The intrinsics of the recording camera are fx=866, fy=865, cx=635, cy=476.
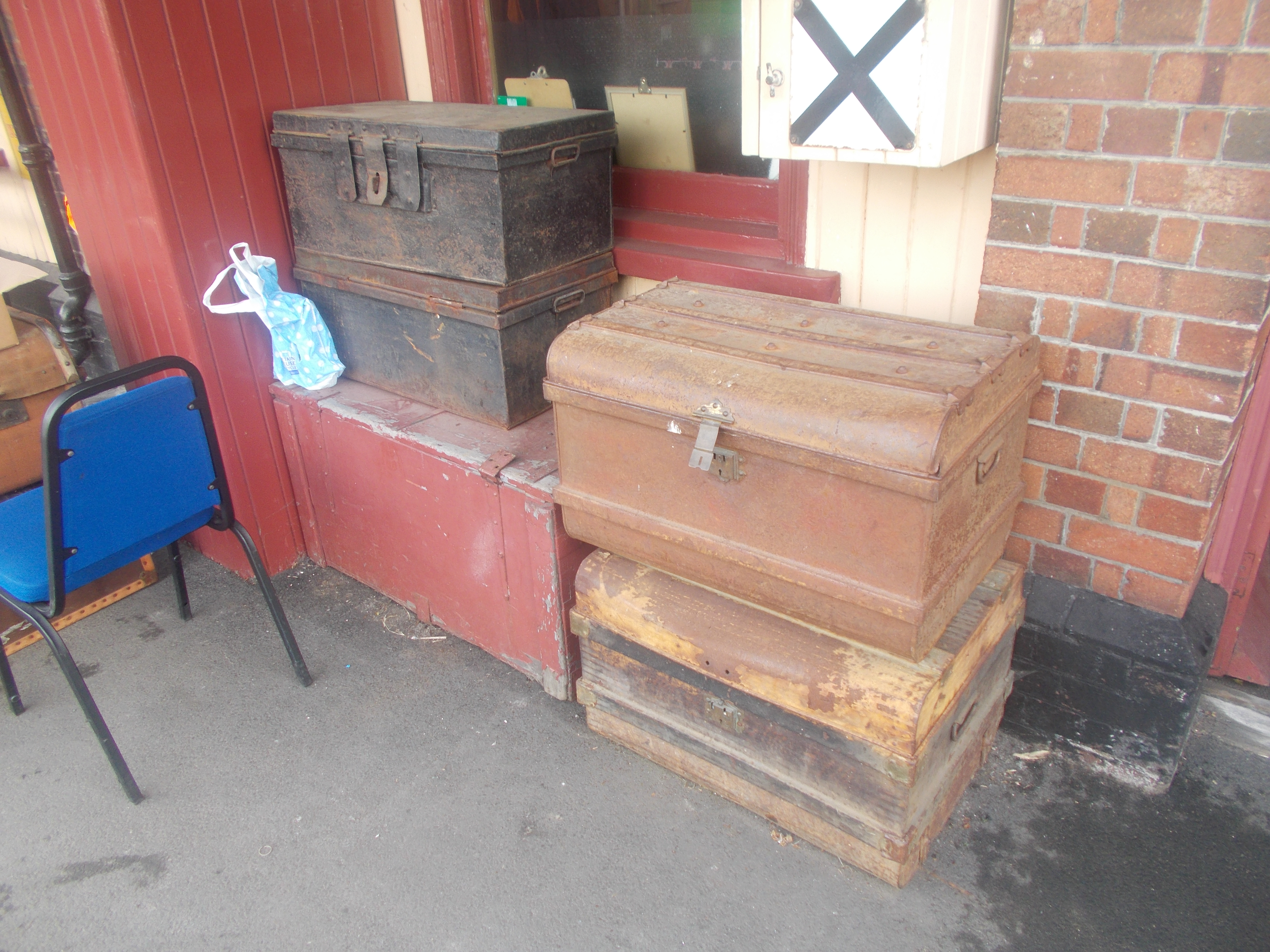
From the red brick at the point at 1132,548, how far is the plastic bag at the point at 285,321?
240 cm

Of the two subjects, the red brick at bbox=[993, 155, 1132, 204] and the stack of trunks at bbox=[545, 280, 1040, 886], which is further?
the red brick at bbox=[993, 155, 1132, 204]

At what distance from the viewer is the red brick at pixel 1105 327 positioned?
75.9 inches

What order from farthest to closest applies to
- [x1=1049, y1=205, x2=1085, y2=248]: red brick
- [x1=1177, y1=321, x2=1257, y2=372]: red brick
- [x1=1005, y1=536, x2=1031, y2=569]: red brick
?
[x1=1005, y1=536, x2=1031, y2=569]: red brick → [x1=1049, y1=205, x2=1085, y2=248]: red brick → [x1=1177, y1=321, x2=1257, y2=372]: red brick

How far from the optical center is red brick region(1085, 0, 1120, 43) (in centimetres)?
174

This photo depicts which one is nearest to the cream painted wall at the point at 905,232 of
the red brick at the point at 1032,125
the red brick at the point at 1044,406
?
the red brick at the point at 1032,125

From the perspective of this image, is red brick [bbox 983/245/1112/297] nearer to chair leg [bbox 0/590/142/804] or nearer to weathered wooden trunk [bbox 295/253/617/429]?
weathered wooden trunk [bbox 295/253/617/429]

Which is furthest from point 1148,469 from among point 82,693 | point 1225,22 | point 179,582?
point 179,582

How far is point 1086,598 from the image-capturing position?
2229 millimetres

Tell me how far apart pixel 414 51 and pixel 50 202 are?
1.56 metres

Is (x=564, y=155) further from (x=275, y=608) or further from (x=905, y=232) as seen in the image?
(x=275, y=608)

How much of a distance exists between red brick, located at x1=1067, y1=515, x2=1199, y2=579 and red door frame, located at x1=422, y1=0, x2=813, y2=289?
90 cm

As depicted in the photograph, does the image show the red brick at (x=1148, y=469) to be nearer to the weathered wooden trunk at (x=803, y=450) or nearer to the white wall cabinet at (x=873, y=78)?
the weathered wooden trunk at (x=803, y=450)

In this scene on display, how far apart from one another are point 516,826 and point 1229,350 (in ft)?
6.51

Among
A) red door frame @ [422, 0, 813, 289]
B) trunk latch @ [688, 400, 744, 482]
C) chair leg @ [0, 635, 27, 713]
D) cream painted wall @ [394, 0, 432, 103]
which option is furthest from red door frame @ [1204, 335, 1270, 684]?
chair leg @ [0, 635, 27, 713]
